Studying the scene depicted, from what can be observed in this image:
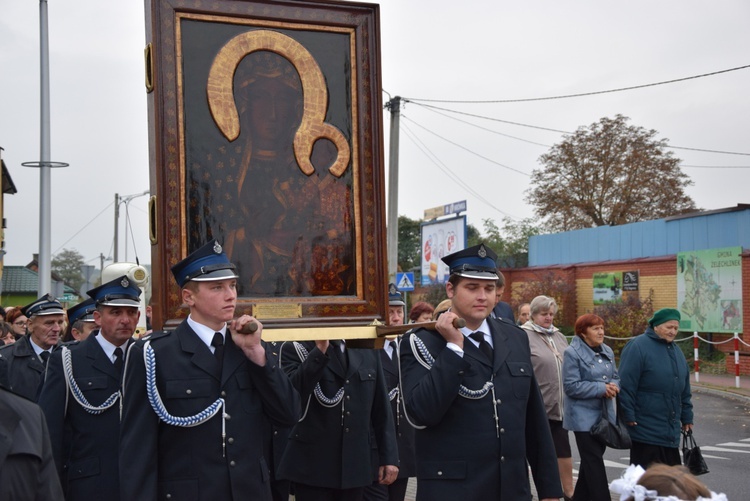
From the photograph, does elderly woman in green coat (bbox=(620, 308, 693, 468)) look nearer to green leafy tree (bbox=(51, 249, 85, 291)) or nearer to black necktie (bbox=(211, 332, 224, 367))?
black necktie (bbox=(211, 332, 224, 367))

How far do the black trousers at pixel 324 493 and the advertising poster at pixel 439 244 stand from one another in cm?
2818

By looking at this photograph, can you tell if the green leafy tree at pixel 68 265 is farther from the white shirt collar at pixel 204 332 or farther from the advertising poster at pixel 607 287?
the white shirt collar at pixel 204 332

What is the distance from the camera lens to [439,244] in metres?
37.0

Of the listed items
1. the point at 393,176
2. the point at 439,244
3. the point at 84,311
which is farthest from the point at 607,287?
the point at 84,311

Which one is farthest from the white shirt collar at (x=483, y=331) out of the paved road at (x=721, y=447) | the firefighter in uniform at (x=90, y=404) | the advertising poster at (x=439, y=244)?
the advertising poster at (x=439, y=244)

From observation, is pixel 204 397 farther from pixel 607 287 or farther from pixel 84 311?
pixel 607 287

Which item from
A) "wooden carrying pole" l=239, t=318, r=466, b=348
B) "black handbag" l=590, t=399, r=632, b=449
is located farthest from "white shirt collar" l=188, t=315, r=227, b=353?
"black handbag" l=590, t=399, r=632, b=449

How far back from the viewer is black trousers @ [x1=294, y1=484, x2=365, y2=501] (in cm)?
619

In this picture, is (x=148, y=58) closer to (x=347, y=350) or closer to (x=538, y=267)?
(x=347, y=350)

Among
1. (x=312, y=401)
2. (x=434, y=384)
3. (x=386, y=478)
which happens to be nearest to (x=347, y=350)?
(x=312, y=401)

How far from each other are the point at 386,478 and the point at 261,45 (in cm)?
322

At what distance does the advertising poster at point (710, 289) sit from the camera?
23781 millimetres

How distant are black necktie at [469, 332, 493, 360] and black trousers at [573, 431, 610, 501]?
3.96 meters

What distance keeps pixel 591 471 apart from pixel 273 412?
4798 mm
